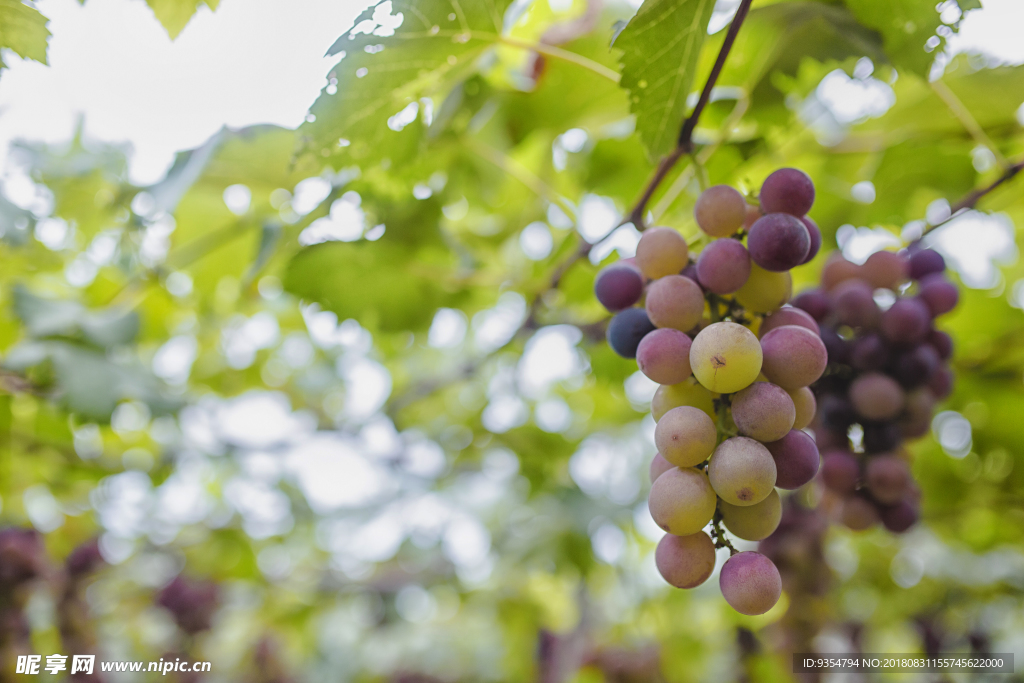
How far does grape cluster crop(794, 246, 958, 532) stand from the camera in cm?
65

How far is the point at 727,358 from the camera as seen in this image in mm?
392

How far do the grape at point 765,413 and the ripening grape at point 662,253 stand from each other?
0.13 meters

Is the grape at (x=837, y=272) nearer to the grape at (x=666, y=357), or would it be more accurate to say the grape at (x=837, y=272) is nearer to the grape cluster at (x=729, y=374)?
the grape cluster at (x=729, y=374)

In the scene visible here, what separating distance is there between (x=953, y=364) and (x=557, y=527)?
834 millimetres

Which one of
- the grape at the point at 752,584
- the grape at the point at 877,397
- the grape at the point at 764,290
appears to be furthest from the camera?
the grape at the point at 877,397

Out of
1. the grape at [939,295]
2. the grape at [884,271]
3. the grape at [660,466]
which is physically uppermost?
the grape at [884,271]

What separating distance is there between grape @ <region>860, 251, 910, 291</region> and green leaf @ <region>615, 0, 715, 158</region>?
33 centimetres

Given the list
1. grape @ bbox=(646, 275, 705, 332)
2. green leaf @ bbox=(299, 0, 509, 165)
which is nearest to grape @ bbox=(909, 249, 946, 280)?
grape @ bbox=(646, 275, 705, 332)

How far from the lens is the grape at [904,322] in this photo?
65 cm

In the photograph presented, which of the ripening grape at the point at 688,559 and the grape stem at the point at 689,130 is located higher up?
the grape stem at the point at 689,130

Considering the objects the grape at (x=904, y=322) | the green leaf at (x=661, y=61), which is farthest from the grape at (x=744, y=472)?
the grape at (x=904, y=322)

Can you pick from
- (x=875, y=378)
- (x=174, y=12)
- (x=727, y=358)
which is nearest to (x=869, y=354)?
(x=875, y=378)

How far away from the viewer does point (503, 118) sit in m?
0.87

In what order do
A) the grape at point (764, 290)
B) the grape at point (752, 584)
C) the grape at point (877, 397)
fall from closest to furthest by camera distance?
the grape at point (752, 584)
the grape at point (764, 290)
the grape at point (877, 397)
